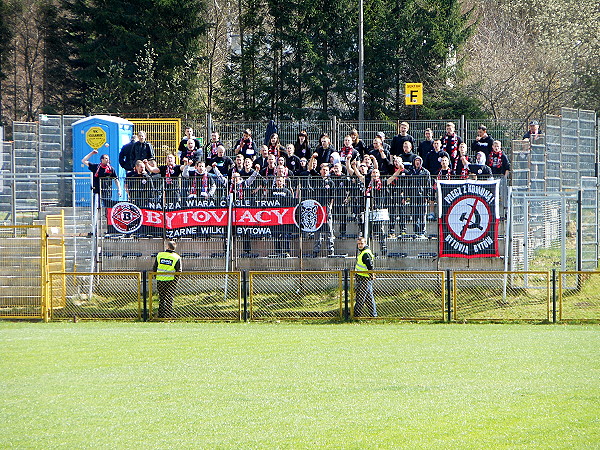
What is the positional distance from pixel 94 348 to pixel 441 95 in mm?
26720

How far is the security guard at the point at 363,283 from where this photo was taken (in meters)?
18.6

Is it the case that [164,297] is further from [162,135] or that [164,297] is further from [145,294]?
[162,135]

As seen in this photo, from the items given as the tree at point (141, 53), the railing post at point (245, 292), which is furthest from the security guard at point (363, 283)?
the tree at point (141, 53)

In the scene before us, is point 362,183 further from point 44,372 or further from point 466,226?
point 44,372

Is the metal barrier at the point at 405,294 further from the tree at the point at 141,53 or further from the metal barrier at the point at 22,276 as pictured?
the tree at the point at 141,53

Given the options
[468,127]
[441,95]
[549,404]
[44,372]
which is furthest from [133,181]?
[441,95]

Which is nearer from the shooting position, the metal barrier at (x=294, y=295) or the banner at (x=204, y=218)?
the metal barrier at (x=294, y=295)

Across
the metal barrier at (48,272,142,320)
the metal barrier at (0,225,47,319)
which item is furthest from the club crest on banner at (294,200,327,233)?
the metal barrier at (0,225,47,319)

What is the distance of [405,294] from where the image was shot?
1898 cm

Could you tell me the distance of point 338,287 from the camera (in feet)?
63.1

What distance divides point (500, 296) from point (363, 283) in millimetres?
3171

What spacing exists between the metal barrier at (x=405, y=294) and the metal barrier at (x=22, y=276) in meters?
6.94

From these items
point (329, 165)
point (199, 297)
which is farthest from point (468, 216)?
point (199, 297)

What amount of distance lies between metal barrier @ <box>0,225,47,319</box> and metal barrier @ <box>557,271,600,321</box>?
445 inches
